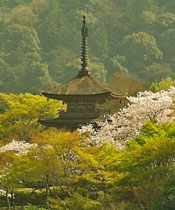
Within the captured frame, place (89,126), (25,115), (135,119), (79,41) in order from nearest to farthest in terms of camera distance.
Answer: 1. (89,126)
2. (135,119)
3. (25,115)
4. (79,41)

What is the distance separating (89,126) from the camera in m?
31.7

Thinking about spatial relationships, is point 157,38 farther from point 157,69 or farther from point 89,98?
point 89,98

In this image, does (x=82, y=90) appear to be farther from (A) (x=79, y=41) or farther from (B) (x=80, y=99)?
(A) (x=79, y=41)

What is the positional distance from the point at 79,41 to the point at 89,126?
75.9m

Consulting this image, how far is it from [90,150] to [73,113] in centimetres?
598

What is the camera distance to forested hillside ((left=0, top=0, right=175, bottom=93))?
3885 inches

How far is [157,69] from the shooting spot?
97.2 m

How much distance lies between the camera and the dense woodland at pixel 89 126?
→ 85.8ft

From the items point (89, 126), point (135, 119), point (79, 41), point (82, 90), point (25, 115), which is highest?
point (79, 41)

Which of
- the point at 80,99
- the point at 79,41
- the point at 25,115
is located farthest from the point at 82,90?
the point at 79,41

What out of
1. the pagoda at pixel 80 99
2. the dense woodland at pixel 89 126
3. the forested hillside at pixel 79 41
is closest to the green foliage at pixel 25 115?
the dense woodland at pixel 89 126

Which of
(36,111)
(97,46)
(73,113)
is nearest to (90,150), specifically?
(73,113)

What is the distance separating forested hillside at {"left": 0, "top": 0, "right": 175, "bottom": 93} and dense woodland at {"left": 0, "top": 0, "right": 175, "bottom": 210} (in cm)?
15

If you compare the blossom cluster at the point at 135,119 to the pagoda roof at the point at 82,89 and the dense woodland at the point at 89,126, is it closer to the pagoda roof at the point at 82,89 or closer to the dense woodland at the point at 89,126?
the dense woodland at the point at 89,126
